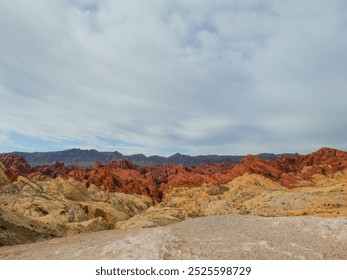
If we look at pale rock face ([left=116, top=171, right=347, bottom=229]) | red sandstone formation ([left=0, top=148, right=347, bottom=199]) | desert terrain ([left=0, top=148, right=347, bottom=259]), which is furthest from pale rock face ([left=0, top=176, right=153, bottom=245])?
red sandstone formation ([left=0, top=148, right=347, bottom=199])

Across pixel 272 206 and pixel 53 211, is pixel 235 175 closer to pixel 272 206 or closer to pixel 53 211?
pixel 272 206

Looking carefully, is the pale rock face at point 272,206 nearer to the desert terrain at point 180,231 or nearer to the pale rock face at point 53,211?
the desert terrain at point 180,231

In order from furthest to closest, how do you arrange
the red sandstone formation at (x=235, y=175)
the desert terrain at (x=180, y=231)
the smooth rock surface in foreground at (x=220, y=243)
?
1. the red sandstone formation at (x=235, y=175)
2. the desert terrain at (x=180, y=231)
3. the smooth rock surface in foreground at (x=220, y=243)

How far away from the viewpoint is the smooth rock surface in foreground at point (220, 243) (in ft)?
29.5

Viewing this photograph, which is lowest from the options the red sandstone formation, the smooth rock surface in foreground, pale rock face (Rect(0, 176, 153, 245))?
pale rock face (Rect(0, 176, 153, 245))

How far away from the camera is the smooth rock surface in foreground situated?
8984 mm

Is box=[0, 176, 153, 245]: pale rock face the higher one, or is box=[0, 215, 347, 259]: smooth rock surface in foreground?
box=[0, 215, 347, 259]: smooth rock surface in foreground

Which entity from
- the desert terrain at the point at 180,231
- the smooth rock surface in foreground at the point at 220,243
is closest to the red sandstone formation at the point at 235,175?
the desert terrain at the point at 180,231

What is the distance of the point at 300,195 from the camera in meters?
32.4

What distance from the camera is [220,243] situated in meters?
9.97

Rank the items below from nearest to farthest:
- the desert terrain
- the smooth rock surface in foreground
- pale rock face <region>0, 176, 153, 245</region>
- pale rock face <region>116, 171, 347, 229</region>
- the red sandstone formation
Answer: the smooth rock surface in foreground → the desert terrain → pale rock face <region>0, 176, 153, 245</region> → pale rock face <region>116, 171, 347, 229</region> → the red sandstone formation

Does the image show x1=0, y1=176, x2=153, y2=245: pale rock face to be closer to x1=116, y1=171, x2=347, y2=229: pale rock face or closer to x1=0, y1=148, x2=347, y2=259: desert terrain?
x1=0, y1=148, x2=347, y2=259: desert terrain

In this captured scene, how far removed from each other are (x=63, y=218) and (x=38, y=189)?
16.5m
